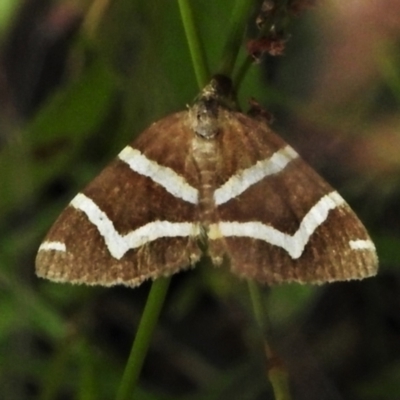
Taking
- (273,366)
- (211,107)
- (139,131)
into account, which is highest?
(139,131)

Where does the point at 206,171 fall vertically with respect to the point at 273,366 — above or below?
above

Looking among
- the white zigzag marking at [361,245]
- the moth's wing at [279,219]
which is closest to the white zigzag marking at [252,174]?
the moth's wing at [279,219]

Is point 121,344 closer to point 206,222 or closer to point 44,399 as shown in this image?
point 44,399

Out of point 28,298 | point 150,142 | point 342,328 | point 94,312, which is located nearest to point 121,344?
point 94,312

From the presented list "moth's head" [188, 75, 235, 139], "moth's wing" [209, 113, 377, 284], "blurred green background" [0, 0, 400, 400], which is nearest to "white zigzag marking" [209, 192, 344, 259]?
"moth's wing" [209, 113, 377, 284]

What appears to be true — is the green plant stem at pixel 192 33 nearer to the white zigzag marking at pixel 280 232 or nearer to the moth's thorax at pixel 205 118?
the moth's thorax at pixel 205 118

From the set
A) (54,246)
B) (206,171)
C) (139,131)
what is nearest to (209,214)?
(206,171)

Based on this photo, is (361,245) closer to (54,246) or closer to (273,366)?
(273,366)
